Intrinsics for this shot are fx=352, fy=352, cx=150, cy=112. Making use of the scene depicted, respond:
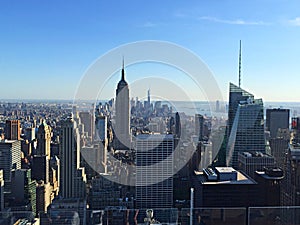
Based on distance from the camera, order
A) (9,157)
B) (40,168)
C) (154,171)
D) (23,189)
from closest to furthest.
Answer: (154,171)
(23,189)
(40,168)
(9,157)

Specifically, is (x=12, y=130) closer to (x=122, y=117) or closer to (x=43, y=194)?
(x=43, y=194)

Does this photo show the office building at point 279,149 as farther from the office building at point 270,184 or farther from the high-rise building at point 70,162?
the high-rise building at point 70,162

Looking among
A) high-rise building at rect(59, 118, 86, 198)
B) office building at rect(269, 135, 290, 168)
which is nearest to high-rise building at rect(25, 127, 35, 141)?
high-rise building at rect(59, 118, 86, 198)

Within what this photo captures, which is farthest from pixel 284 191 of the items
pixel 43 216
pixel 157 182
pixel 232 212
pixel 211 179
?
pixel 43 216

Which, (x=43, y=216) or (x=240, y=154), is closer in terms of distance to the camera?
(x=43, y=216)

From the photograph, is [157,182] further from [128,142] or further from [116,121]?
[116,121]

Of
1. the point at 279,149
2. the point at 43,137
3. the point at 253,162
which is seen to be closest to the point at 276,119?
the point at 279,149
